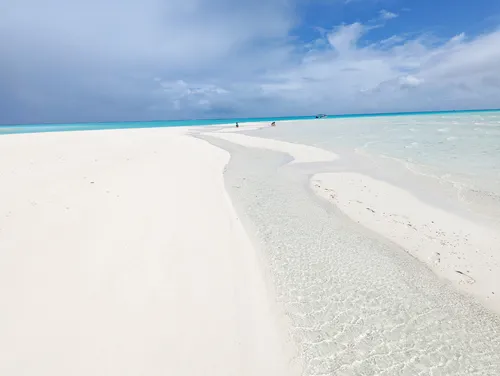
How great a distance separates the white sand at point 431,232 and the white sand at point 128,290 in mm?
3976

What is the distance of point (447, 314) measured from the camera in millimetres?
4777

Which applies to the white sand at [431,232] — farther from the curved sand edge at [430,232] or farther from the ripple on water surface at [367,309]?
the ripple on water surface at [367,309]

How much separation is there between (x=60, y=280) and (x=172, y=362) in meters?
2.63

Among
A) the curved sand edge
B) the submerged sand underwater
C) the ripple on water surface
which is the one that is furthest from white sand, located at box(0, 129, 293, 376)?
the curved sand edge

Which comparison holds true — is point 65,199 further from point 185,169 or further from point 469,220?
point 469,220

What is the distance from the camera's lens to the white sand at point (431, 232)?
5.89m

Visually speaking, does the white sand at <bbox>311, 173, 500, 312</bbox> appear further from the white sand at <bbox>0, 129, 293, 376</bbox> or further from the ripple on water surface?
the white sand at <bbox>0, 129, 293, 376</bbox>

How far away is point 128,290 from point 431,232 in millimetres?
7748

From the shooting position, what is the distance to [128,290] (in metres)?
4.84

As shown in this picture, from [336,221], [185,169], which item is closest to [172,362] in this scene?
[336,221]

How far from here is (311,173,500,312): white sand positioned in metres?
5.89

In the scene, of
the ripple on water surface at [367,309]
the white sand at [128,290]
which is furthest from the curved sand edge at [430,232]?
the white sand at [128,290]

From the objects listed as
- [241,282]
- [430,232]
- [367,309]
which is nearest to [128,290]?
[241,282]

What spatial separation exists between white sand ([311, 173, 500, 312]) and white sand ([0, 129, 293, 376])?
3976 millimetres
